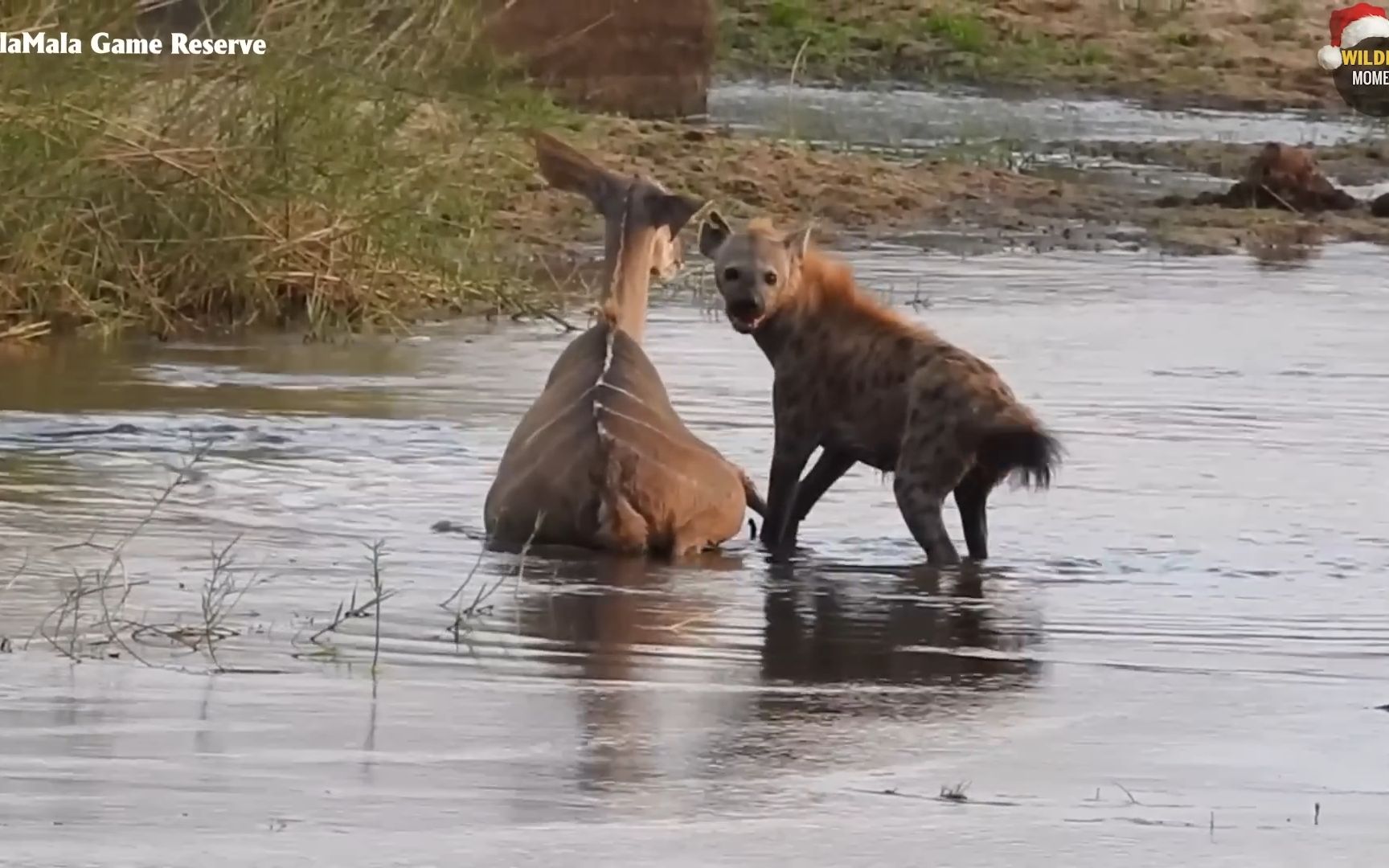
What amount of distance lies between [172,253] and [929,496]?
17.4 ft

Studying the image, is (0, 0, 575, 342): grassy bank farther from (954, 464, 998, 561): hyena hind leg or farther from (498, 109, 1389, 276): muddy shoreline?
(954, 464, 998, 561): hyena hind leg

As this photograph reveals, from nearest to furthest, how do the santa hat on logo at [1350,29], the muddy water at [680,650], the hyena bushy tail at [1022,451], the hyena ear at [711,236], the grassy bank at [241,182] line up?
the muddy water at [680,650] < the hyena bushy tail at [1022,451] < the hyena ear at [711,236] < the grassy bank at [241,182] < the santa hat on logo at [1350,29]

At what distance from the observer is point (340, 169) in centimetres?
Result: 1402

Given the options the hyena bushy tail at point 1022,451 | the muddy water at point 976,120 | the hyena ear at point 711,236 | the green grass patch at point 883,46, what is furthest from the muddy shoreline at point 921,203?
the hyena bushy tail at point 1022,451

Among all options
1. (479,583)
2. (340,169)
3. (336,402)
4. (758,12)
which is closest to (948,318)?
(340,169)

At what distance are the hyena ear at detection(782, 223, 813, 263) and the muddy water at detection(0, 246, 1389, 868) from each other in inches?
33.4

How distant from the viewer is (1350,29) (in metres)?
29.9

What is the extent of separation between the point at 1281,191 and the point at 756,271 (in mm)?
10643

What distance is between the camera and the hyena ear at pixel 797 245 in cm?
1045

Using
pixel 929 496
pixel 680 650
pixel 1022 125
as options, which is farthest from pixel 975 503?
pixel 1022 125

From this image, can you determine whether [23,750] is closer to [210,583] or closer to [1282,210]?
[210,583]

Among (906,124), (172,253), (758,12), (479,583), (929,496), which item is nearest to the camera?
(479,583)

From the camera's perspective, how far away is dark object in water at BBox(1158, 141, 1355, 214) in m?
20.2

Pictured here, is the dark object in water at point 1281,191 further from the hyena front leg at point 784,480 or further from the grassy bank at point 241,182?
the hyena front leg at point 784,480
